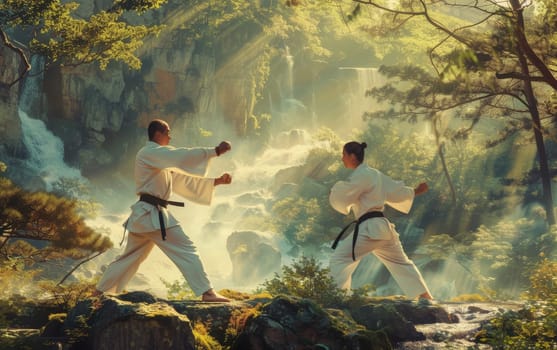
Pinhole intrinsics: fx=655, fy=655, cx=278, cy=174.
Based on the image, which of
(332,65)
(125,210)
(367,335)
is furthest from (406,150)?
(332,65)

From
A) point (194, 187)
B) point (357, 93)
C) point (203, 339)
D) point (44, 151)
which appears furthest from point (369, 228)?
point (357, 93)

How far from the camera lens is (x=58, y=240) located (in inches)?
330

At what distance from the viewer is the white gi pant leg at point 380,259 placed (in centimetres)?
800

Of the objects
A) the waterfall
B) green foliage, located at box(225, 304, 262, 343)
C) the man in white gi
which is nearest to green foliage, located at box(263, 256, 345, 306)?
the man in white gi

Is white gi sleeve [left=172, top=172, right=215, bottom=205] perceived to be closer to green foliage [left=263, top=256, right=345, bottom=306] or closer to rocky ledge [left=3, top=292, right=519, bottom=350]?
green foliage [left=263, top=256, right=345, bottom=306]

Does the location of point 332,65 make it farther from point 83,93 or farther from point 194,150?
point 194,150

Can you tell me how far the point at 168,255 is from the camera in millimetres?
6949

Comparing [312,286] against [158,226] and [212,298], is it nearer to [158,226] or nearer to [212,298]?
[212,298]

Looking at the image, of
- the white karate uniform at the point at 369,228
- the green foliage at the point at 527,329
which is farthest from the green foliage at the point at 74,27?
the green foliage at the point at 527,329

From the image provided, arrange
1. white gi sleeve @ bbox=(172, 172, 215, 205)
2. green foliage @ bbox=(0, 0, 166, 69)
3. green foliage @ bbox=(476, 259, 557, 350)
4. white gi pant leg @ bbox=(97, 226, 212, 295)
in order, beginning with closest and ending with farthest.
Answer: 1. green foliage @ bbox=(476, 259, 557, 350)
2. white gi pant leg @ bbox=(97, 226, 212, 295)
3. white gi sleeve @ bbox=(172, 172, 215, 205)
4. green foliage @ bbox=(0, 0, 166, 69)

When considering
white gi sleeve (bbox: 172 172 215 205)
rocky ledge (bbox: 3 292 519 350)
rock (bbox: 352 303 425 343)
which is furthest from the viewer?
white gi sleeve (bbox: 172 172 215 205)

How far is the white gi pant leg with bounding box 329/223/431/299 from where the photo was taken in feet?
26.2

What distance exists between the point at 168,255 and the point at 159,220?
1.26 ft

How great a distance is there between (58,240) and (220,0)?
36242 mm
